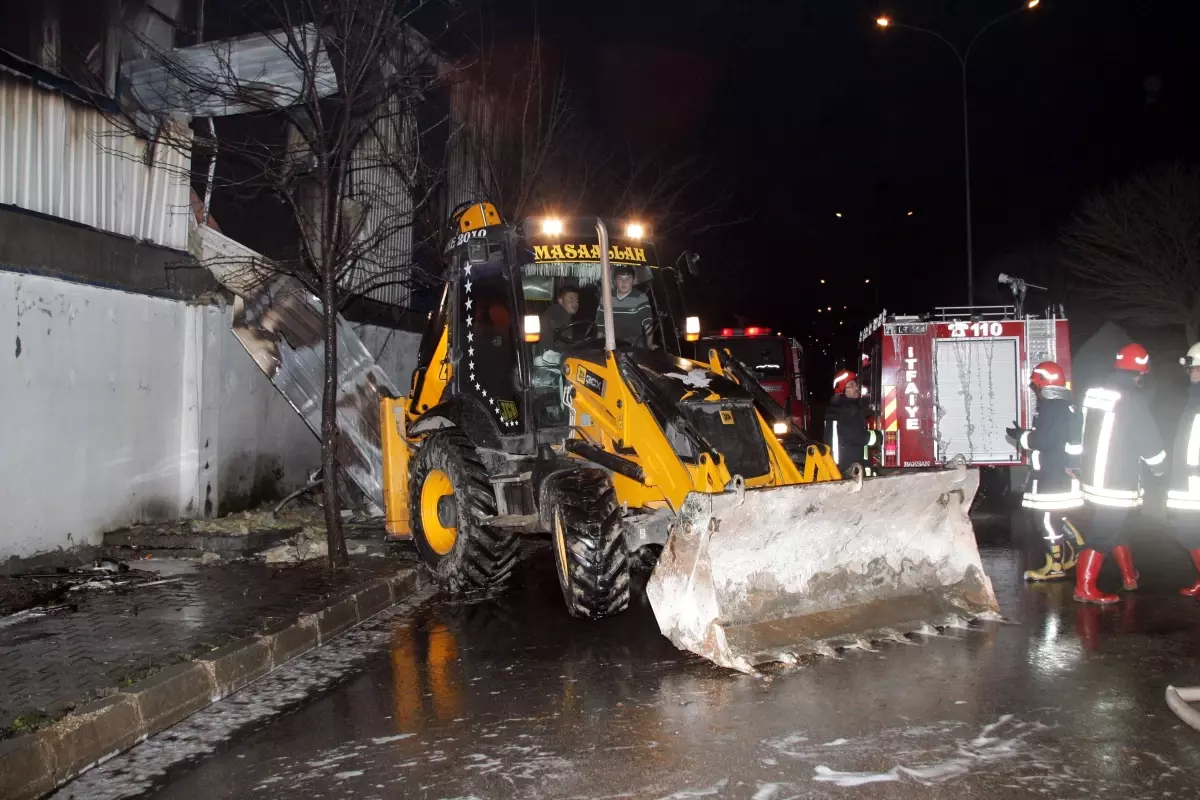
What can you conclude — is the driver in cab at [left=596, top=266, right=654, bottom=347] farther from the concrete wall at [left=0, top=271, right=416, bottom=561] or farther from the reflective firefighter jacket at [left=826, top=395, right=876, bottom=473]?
the concrete wall at [left=0, top=271, right=416, bottom=561]

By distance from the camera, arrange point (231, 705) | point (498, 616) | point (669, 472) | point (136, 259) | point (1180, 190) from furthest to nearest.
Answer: point (1180, 190), point (136, 259), point (498, 616), point (669, 472), point (231, 705)

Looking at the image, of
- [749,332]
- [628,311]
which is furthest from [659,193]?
[628,311]

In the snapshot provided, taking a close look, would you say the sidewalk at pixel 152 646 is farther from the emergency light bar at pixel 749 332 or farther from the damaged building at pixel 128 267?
the emergency light bar at pixel 749 332

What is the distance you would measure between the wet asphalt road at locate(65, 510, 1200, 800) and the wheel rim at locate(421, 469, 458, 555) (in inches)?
87.6

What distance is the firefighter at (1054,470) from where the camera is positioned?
333 inches

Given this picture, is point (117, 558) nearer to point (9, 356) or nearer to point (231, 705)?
point (9, 356)

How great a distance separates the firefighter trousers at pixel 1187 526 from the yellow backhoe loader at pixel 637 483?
1.78 m

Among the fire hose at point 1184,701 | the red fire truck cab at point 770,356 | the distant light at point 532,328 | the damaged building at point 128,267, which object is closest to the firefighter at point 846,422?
the distant light at point 532,328

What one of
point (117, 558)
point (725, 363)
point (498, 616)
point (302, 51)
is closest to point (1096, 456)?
point (725, 363)

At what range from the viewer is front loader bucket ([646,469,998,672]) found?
6117 millimetres

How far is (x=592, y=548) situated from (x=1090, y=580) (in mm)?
3956

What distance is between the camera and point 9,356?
8477 millimetres

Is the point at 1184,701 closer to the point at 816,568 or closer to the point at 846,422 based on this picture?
the point at 816,568

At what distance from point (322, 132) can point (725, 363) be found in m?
3.92
